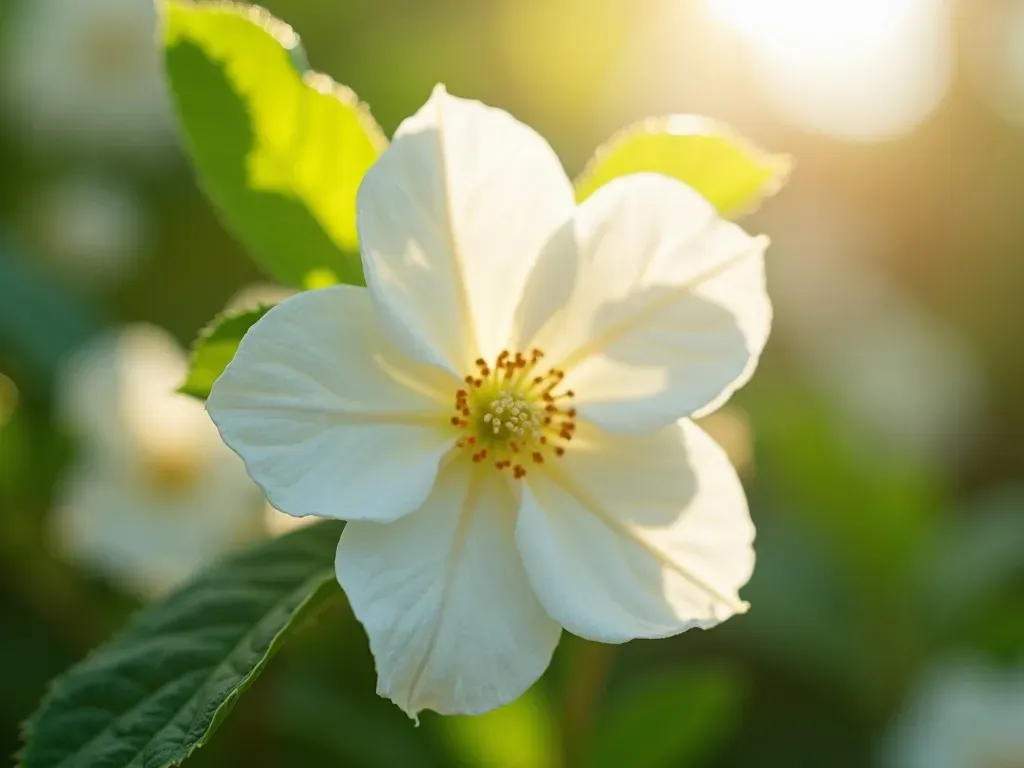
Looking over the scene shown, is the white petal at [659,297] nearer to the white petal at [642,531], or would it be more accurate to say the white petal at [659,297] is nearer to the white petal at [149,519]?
the white petal at [642,531]

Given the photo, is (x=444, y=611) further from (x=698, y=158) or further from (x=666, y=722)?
(x=666, y=722)

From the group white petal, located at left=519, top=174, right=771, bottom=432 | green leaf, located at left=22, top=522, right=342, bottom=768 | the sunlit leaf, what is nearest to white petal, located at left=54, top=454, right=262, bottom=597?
the sunlit leaf

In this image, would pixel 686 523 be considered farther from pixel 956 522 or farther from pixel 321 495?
pixel 956 522

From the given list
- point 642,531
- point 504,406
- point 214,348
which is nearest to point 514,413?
point 504,406

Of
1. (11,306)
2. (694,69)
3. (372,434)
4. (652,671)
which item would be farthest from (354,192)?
(694,69)

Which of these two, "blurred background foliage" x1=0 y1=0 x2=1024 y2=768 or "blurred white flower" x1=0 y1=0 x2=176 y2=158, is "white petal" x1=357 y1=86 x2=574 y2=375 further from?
"blurred white flower" x1=0 y1=0 x2=176 y2=158
